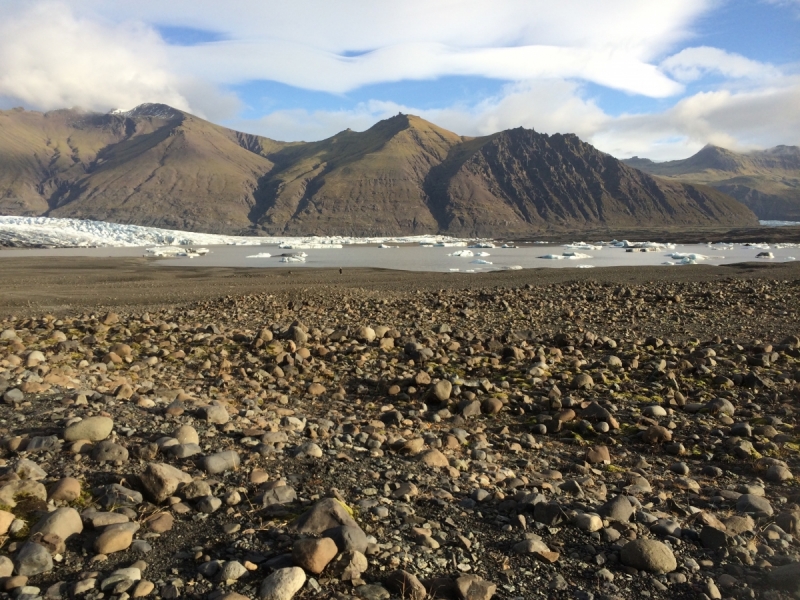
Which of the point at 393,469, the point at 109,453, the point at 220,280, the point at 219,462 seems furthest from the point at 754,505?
the point at 220,280

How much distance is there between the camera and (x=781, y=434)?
Result: 605cm

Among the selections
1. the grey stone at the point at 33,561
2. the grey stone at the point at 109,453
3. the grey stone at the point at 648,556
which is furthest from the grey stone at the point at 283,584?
the grey stone at the point at 109,453

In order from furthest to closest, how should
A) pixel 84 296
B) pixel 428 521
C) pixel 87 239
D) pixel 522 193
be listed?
1. pixel 522 193
2. pixel 87 239
3. pixel 84 296
4. pixel 428 521

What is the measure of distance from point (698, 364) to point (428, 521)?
682 cm

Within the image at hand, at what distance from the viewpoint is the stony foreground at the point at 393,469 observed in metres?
3.11

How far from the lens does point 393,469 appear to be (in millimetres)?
4609

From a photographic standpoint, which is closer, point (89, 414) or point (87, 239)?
point (89, 414)

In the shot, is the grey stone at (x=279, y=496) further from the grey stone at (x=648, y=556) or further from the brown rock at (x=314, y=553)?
the grey stone at (x=648, y=556)

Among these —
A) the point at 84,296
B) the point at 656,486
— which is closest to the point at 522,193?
the point at 84,296

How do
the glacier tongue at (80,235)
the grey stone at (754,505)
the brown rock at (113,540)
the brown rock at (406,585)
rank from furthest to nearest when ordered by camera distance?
the glacier tongue at (80,235), the grey stone at (754,505), the brown rock at (113,540), the brown rock at (406,585)

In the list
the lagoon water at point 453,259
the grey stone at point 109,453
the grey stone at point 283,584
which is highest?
the lagoon water at point 453,259

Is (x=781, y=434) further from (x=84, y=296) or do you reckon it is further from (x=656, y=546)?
(x=84, y=296)

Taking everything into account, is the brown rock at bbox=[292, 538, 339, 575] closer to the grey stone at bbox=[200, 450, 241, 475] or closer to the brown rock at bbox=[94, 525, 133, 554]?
the brown rock at bbox=[94, 525, 133, 554]

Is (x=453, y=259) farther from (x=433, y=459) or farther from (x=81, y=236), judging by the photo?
(x=81, y=236)
